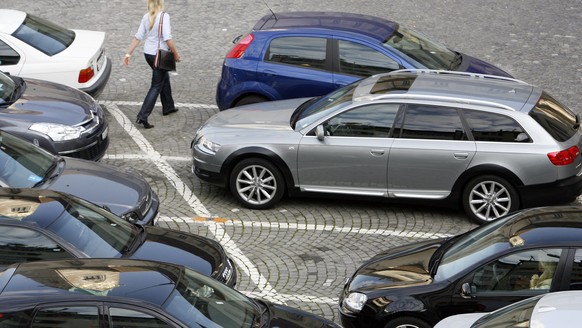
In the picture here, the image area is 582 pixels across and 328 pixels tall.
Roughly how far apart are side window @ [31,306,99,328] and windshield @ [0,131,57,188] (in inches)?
150

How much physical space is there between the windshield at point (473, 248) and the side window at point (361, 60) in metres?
4.89

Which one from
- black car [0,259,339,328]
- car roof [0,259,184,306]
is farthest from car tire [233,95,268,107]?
car roof [0,259,184,306]

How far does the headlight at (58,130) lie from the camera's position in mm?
12641

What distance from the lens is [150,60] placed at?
15.0 metres

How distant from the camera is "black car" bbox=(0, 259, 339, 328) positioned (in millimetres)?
7059

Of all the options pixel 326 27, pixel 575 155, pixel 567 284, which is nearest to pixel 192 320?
pixel 567 284

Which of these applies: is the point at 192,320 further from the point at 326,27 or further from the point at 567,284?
the point at 326,27

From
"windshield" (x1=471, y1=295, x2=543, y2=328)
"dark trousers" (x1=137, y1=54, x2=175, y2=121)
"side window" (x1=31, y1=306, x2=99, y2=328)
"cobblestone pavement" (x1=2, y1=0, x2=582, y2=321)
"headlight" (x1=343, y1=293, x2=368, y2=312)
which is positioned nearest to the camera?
"side window" (x1=31, y1=306, x2=99, y2=328)

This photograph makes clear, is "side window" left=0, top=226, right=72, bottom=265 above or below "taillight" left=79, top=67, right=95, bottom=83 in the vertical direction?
above

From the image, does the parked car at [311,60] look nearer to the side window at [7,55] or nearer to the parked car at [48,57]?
the parked car at [48,57]

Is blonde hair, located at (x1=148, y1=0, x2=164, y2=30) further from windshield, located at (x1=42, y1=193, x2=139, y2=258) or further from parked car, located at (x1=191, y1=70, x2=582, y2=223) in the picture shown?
windshield, located at (x1=42, y1=193, x2=139, y2=258)

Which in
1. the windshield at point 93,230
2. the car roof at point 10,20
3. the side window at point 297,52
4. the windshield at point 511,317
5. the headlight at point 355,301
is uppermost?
the windshield at point 511,317

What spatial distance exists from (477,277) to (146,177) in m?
5.80

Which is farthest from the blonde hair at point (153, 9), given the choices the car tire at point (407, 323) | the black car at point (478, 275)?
the car tire at point (407, 323)
